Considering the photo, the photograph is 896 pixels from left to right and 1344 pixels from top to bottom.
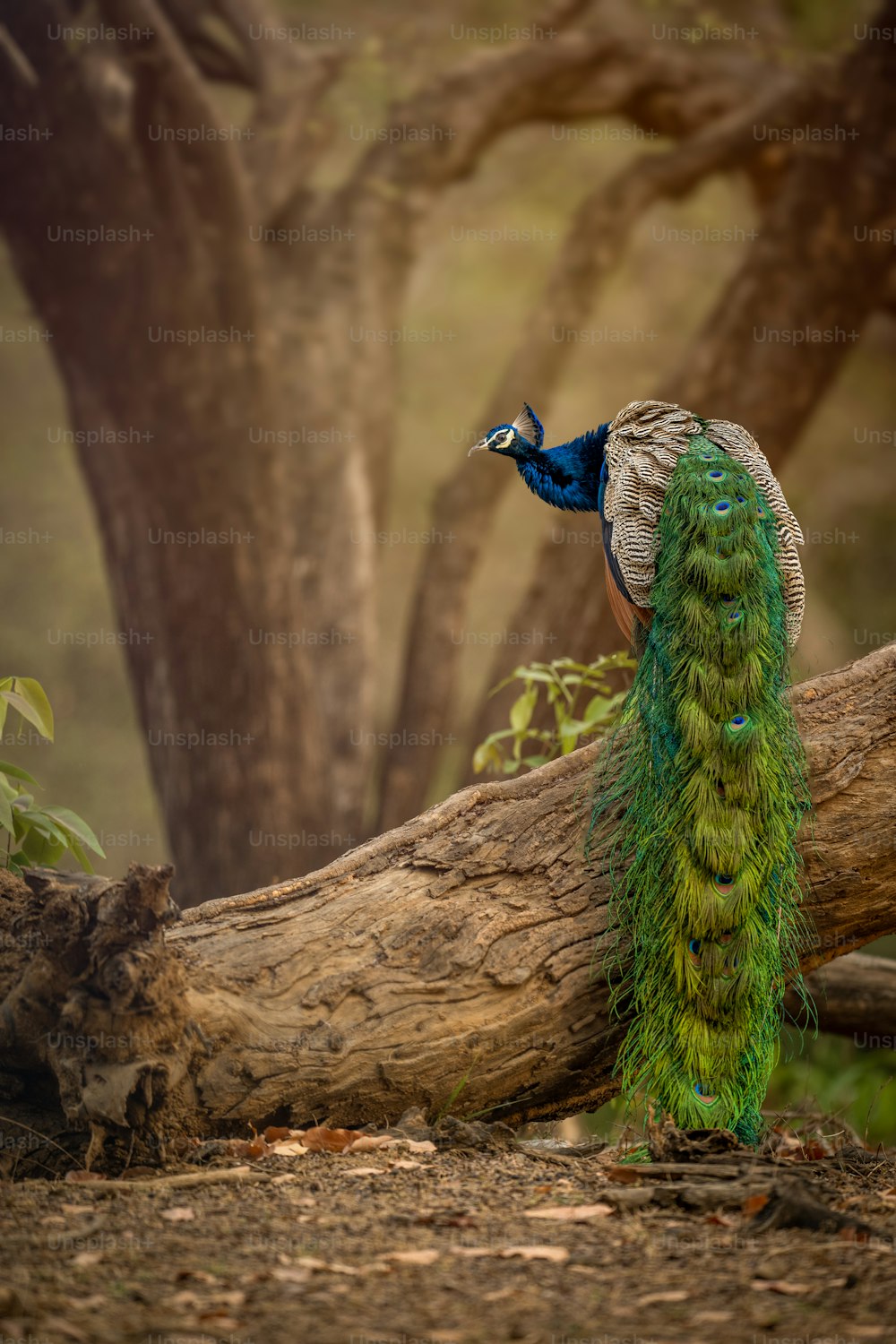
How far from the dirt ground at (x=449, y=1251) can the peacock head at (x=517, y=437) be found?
6.75 feet

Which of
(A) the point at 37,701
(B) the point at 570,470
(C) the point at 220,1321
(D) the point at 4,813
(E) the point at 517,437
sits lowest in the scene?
(C) the point at 220,1321

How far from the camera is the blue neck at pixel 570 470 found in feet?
11.1

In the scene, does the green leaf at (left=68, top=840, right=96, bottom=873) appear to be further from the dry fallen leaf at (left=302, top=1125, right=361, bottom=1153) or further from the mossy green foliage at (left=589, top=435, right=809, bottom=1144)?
the mossy green foliage at (left=589, top=435, right=809, bottom=1144)

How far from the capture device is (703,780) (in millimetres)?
2434

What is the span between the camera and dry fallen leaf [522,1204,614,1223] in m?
1.99

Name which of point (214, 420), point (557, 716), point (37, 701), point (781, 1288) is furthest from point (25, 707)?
point (214, 420)

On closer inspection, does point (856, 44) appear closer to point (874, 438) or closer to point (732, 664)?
point (874, 438)

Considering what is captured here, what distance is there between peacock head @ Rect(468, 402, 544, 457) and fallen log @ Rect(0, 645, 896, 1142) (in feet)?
3.79

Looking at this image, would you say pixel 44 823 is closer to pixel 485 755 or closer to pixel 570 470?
pixel 485 755

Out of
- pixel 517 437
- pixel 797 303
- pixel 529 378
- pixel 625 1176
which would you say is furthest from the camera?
pixel 529 378

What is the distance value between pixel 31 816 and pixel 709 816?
146cm

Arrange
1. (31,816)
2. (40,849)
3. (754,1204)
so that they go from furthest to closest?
1. (40,849)
2. (31,816)
3. (754,1204)

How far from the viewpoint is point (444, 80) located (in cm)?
676

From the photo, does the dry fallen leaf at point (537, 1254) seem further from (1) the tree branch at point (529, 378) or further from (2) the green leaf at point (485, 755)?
(1) the tree branch at point (529, 378)
